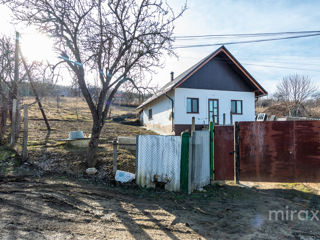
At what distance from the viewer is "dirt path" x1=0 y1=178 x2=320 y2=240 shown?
3.38m

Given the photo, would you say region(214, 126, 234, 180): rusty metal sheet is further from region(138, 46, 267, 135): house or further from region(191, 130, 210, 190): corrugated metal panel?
region(138, 46, 267, 135): house

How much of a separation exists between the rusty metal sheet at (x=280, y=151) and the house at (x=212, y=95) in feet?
29.2

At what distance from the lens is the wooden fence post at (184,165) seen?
5.65 meters

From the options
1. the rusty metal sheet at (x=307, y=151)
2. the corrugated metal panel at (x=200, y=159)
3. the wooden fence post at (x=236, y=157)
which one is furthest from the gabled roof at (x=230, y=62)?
the rusty metal sheet at (x=307, y=151)

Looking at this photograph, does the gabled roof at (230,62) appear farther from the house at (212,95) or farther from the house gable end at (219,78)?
the house gable end at (219,78)

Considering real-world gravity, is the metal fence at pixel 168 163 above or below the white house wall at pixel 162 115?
below

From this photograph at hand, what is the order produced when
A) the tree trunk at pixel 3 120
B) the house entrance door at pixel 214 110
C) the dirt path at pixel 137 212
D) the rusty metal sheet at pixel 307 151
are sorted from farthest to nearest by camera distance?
1. the house entrance door at pixel 214 110
2. the tree trunk at pixel 3 120
3. the rusty metal sheet at pixel 307 151
4. the dirt path at pixel 137 212

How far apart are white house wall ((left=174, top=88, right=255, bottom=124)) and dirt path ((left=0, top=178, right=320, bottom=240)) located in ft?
32.7

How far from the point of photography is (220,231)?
364 centimetres

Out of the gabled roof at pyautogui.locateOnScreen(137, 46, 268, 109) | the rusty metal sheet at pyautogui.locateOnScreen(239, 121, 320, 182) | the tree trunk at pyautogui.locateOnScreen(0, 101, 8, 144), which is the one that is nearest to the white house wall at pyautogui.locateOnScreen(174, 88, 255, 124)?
the gabled roof at pyautogui.locateOnScreen(137, 46, 268, 109)

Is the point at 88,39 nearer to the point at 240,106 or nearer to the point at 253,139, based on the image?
the point at 253,139

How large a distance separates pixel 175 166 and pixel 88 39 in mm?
5015

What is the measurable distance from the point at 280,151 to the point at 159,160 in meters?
3.60

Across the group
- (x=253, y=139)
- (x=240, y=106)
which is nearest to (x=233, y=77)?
(x=240, y=106)
